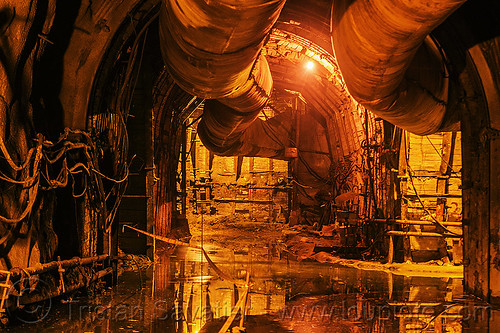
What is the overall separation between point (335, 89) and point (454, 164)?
3.31m

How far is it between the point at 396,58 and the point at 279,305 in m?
3.06

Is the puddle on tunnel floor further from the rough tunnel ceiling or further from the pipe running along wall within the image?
the rough tunnel ceiling

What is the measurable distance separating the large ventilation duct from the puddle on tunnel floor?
2.41 metres

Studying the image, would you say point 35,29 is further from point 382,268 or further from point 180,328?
point 382,268

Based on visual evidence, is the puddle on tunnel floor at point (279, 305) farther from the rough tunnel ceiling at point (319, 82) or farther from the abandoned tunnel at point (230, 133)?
the rough tunnel ceiling at point (319, 82)

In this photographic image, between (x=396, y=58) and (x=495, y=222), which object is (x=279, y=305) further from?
(x=396, y=58)

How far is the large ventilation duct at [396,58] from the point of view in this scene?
11.6 feet

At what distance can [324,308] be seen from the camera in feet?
17.5

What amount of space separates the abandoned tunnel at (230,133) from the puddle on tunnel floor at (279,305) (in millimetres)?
35

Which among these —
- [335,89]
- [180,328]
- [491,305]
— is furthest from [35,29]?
[335,89]

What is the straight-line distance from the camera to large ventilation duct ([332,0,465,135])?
3.55m

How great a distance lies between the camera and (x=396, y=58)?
166 inches

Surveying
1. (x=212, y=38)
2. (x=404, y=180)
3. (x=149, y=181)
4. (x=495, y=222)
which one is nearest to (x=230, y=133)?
(x=149, y=181)

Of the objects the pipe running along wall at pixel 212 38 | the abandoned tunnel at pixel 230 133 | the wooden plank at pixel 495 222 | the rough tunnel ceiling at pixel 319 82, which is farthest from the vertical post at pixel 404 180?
the pipe running along wall at pixel 212 38
